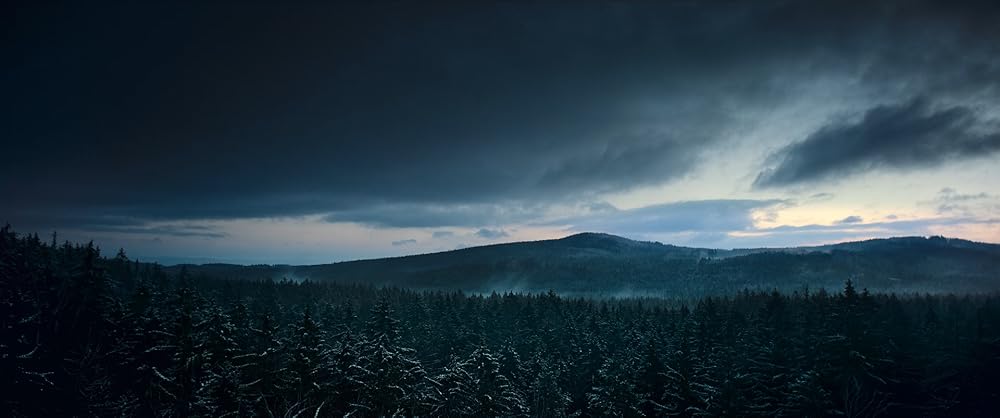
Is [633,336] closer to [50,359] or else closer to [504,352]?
[504,352]

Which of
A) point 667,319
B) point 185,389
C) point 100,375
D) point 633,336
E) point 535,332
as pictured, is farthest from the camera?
point 667,319

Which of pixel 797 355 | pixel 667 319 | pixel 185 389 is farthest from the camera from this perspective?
pixel 667 319

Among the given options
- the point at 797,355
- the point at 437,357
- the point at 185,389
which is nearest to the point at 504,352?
the point at 437,357

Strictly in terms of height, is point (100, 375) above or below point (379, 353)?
below

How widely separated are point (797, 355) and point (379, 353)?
47.2 metres

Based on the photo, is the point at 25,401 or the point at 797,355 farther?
the point at 797,355

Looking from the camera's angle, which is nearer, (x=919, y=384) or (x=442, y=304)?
(x=919, y=384)

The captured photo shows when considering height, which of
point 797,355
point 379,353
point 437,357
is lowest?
point 437,357

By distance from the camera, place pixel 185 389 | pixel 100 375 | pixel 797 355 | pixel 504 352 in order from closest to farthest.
Answer: 1. pixel 185 389
2. pixel 100 375
3. pixel 797 355
4. pixel 504 352

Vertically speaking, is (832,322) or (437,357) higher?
(832,322)

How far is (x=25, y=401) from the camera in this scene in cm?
4741

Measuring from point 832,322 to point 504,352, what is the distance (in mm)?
49257

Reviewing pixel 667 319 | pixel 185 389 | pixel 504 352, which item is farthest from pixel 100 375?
pixel 667 319

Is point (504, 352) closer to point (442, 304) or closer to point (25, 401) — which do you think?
point (442, 304)
